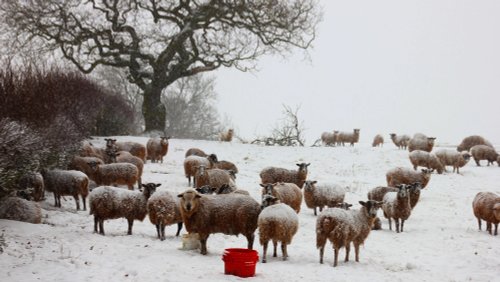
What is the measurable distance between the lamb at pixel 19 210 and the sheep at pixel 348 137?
2838cm

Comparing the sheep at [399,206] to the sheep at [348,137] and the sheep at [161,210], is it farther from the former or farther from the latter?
the sheep at [348,137]

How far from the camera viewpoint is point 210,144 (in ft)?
100

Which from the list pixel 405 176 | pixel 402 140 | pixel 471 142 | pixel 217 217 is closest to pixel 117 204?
pixel 217 217

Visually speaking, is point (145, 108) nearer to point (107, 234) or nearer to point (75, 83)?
point (75, 83)

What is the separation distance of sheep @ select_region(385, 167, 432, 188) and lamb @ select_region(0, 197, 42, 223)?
12813 millimetres

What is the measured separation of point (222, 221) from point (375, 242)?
4478mm

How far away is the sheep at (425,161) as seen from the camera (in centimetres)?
2470

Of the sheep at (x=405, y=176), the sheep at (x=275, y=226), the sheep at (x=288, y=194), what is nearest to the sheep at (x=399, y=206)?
the sheep at (x=288, y=194)

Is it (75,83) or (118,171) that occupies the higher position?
(75,83)

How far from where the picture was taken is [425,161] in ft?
81.3

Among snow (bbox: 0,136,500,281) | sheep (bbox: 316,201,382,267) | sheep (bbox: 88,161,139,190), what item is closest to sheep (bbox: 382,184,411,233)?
snow (bbox: 0,136,500,281)

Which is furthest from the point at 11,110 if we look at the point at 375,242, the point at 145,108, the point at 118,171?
the point at 145,108

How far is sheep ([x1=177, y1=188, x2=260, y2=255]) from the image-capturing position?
11.4 m

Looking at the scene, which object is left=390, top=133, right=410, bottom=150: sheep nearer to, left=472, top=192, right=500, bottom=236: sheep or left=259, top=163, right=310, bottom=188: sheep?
left=259, top=163, right=310, bottom=188: sheep
